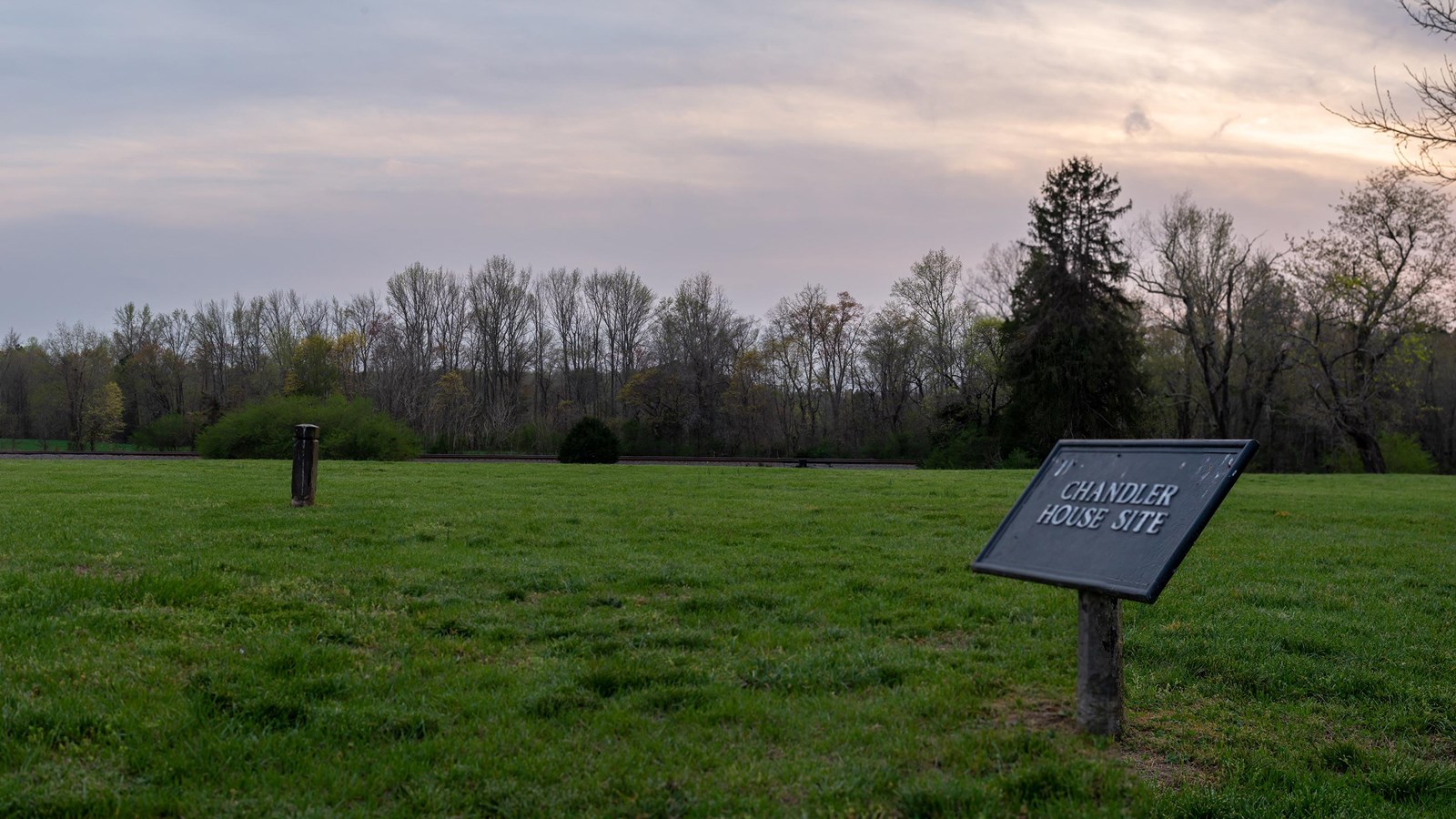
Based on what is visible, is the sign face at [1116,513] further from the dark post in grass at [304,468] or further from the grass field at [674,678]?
the dark post in grass at [304,468]

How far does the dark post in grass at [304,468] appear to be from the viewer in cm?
1295

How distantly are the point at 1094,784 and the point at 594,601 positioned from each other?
14.2 ft

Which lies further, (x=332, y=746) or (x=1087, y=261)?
(x=1087, y=261)

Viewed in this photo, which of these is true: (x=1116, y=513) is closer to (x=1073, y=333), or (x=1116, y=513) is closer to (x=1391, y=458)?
(x=1073, y=333)

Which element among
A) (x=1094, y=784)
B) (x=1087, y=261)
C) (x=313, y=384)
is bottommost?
(x=1094, y=784)

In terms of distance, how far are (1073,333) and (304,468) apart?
3772 centimetres

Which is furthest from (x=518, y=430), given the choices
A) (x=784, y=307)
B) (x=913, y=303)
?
(x=913, y=303)

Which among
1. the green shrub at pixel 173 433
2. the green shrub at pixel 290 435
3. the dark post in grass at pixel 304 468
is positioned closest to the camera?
the dark post in grass at pixel 304 468

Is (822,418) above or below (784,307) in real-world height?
below

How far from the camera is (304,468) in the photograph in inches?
513

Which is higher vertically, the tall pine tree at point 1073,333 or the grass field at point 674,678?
the tall pine tree at point 1073,333

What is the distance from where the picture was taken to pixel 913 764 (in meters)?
4.27

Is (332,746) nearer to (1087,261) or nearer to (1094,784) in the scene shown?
(1094,784)

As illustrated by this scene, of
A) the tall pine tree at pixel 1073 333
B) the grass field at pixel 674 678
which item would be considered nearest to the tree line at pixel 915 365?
the tall pine tree at pixel 1073 333
